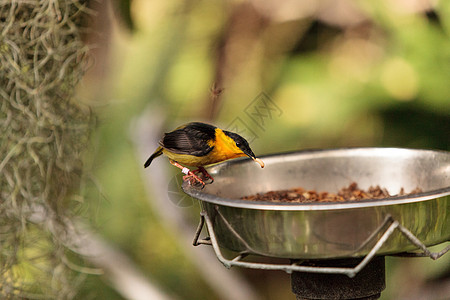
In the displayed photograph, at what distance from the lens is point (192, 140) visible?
1511 mm

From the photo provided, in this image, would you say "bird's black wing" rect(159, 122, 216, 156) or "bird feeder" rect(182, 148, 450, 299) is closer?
"bird feeder" rect(182, 148, 450, 299)

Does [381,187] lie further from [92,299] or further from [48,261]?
[92,299]

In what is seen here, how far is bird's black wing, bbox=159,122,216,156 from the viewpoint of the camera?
150 cm

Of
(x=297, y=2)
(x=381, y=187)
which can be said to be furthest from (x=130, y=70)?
(x=381, y=187)

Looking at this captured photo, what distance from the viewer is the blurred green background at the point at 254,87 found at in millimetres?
2602

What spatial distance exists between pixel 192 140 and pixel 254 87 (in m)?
1.28

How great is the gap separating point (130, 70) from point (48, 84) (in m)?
0.51

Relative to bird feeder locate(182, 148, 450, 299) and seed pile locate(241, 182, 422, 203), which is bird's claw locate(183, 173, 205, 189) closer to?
bird feeder locate(182, 148, 450, 299)

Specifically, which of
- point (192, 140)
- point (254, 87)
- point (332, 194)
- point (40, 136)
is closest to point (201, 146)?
point (192, 140)

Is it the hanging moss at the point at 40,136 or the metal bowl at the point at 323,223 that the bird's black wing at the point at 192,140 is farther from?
the hanging moss at the point at 40,136

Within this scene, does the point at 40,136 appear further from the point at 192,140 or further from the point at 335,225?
the point at 335,225

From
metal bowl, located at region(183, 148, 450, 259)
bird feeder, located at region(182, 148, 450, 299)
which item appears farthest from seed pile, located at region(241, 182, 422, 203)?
metal bowl, located at region(183, 148, 450, 259)

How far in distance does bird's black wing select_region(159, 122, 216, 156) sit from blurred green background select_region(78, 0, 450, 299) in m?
1.11

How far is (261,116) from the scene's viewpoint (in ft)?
8.82
